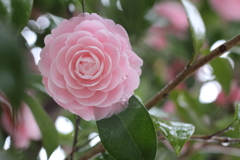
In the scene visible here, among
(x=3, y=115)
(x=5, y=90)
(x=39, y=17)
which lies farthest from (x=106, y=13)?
(x=5, y=90)

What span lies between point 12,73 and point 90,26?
0.21 m

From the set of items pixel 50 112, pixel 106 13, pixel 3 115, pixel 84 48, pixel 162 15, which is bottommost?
pixel 50 112

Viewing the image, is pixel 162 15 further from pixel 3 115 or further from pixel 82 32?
pixel 82 32

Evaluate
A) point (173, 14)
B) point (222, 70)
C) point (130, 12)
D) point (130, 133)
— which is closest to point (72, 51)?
point (130, 133)

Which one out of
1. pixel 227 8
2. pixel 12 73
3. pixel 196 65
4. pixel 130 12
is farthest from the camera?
pixel 227 8

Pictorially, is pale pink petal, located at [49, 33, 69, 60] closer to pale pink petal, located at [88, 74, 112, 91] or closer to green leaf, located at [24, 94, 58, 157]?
pale pink petal, located at [88, 74, 112, 91]

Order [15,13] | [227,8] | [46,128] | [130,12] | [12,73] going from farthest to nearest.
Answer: [227,8] → [130,12] → [46,128] → [15,13] → [12,73]

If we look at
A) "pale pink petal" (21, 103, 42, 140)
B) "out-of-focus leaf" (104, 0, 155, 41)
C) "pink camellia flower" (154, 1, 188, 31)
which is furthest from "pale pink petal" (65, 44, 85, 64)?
"pink camellia flower" (154, 1, 188, 31)

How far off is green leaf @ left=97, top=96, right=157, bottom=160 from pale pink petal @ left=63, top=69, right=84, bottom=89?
0.07 meters

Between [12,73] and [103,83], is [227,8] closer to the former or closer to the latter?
[103,83]

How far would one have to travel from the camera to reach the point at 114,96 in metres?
0.43

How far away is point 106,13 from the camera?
0.84 meters

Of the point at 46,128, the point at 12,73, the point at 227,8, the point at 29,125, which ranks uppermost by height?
the point at 12,73

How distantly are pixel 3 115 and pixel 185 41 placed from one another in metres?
0.66
